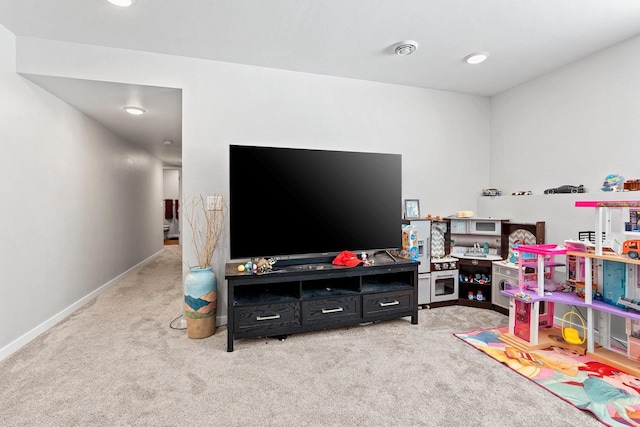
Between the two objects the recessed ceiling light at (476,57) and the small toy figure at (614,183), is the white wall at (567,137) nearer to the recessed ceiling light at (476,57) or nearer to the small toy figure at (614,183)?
the small toy figure at (614,183)

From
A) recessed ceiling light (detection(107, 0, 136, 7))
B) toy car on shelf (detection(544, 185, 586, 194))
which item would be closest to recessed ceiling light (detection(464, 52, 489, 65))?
toy car on shelf (detection(544, 185, 586, 194))

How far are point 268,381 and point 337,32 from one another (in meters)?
2.61

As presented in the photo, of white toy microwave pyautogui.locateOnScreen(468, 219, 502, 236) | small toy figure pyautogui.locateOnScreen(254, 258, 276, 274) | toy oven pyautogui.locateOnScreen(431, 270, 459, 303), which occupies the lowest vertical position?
toy oven pyautogui.locateOnScreen(431, 270, 459, 303)

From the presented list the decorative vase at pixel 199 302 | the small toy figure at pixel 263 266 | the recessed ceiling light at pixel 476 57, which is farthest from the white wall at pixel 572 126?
the decorative vase at pixel 199 302

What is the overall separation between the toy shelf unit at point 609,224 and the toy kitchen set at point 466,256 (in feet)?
2.39

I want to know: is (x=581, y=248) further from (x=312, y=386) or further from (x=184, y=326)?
(x=184, y=326)

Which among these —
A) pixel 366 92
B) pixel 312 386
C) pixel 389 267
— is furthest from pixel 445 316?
pixel 366 92

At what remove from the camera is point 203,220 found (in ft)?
9.11

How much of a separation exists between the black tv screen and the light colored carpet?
0.79 m

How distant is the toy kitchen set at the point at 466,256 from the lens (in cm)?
311

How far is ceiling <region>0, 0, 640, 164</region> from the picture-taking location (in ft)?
6.68

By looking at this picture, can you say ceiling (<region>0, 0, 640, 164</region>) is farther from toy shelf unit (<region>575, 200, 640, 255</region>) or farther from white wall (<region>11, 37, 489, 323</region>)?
toy shelf unit (<region>575, 200, 640, 255</region>)

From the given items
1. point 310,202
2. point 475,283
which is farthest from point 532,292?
point 310,202

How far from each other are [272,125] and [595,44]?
294 cm
